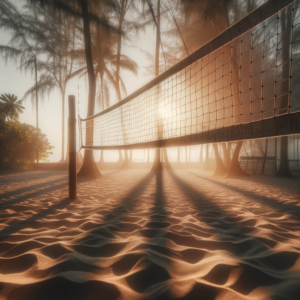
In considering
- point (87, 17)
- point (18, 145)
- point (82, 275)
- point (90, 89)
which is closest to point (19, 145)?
point (18, 145)

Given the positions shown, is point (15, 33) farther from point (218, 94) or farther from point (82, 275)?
point (82, 275)

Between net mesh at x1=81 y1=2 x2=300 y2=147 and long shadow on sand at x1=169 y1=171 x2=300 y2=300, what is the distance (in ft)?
2.67

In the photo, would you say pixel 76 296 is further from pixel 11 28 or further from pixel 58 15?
pixel 11 28

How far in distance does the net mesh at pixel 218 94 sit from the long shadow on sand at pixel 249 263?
813 mm

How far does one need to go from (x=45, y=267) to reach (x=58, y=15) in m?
7.52

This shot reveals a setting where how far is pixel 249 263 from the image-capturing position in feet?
3.64

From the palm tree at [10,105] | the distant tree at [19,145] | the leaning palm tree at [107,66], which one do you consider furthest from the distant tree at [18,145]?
the palm tree at [10,105]

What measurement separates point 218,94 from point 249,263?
933 centimetres

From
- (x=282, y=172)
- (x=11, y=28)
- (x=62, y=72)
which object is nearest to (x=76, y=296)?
(x=282, y=172)

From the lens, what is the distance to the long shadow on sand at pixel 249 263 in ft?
2.90

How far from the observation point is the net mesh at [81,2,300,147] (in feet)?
6.22

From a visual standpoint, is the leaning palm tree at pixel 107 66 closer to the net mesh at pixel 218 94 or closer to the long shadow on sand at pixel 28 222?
the net mesh at pixel 218 94

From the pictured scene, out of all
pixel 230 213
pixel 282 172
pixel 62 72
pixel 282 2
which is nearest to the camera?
pixel 282 2

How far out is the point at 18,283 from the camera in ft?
3.03
